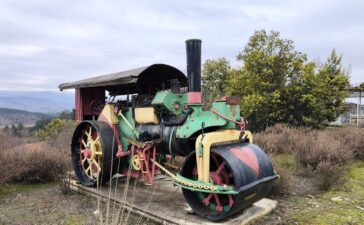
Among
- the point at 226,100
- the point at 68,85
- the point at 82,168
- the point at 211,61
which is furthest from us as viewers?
the point at 211,61

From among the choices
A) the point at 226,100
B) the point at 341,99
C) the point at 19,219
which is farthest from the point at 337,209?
the point at 341,99

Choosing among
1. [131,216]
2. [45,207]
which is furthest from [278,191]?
[45,207]

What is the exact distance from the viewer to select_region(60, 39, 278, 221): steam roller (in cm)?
405

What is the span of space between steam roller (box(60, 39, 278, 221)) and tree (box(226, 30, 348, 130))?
9928mm

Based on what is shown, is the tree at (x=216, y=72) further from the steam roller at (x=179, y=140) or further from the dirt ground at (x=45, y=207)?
the dirt ground at (x=45, y=207)

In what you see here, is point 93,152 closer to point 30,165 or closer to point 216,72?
point 30,165

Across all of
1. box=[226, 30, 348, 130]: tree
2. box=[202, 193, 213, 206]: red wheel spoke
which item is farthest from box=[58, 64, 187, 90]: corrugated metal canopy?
box=[226, 30, 348, 130]: tree

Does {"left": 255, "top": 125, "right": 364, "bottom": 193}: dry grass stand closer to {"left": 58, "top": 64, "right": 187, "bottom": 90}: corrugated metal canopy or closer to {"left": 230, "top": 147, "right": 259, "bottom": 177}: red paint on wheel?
{"left": 230, "top": 147, "right": 259, "bottom": 177}: red paint on wheel

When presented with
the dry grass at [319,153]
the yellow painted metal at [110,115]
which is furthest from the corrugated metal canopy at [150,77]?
the dry grass at [319,153]

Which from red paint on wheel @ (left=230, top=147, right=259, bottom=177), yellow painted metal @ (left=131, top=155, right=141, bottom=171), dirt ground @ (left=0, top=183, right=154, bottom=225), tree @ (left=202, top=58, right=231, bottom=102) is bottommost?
dirt ground @ (left=0, top=183, right=154, bottom=225)

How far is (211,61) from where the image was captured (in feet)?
66.2

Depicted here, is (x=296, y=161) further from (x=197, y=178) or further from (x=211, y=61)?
(x=211, y=61)

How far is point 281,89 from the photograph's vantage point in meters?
15.5

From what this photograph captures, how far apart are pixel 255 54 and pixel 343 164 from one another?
29.5 ft
